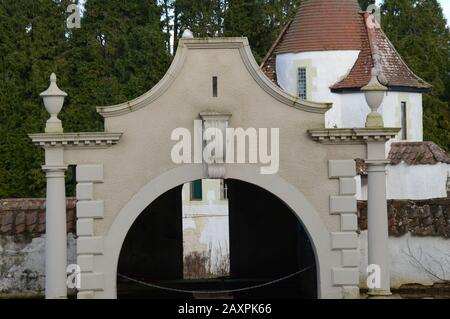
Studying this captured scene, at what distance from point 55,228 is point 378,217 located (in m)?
5.68

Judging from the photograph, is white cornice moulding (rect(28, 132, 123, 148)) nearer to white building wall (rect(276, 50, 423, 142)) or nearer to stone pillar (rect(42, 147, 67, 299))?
stone pillar (rect(42, 147, 67, 299))

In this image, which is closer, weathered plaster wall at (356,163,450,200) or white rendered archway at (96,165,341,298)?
white rendered archway at (96,165,341,298)

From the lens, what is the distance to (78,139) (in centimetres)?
2634

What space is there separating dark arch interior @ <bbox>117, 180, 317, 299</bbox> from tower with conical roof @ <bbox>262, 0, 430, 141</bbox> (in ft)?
49.9

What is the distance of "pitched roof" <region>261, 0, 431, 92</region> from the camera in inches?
2013

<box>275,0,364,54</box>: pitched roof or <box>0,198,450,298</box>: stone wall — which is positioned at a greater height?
<box>275,0,364,54</box>: pitched roof

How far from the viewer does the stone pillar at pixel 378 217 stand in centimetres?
2667

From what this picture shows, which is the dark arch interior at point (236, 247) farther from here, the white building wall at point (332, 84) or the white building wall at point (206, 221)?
the white building wall at point (206, 221)

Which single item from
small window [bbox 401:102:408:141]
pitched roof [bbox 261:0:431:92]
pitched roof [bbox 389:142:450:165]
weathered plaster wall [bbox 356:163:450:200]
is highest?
pitched roof [bbox 261:0:431:92]

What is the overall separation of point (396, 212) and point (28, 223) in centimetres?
762

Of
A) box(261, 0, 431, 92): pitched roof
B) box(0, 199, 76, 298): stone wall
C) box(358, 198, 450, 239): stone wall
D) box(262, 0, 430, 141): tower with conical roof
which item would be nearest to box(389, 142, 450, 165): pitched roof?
box(262, 0, 430, 141): tower with conical roof

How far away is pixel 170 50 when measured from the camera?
215ft

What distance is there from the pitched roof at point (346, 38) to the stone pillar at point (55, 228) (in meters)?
25.3

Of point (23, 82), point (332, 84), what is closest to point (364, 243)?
point (332, 84)
